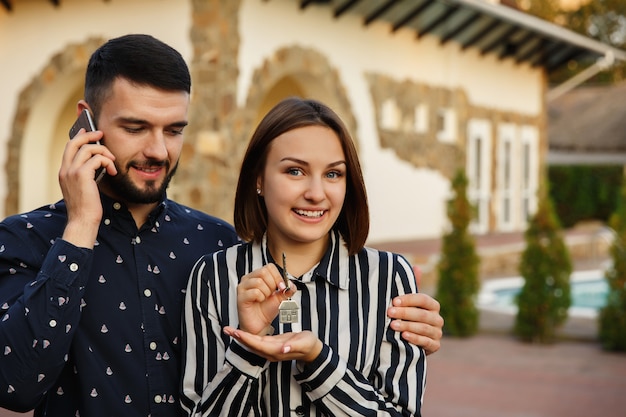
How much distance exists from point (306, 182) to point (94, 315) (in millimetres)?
542

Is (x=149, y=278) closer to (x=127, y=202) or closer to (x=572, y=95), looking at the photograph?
(x=127, y=202)

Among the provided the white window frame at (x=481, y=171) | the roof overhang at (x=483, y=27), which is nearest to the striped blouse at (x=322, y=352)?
the roof overhang at (x=483, y=27)

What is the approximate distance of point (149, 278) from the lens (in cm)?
197

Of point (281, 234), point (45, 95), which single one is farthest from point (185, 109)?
point (45, 95)

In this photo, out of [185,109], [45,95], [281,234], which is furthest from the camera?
[45,95]

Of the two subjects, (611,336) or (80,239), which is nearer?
(80,239)

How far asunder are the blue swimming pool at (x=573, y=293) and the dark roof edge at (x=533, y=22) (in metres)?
3.76

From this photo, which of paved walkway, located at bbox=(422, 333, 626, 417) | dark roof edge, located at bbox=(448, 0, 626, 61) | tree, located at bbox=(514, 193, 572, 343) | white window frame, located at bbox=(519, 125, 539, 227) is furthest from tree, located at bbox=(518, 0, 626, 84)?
paved walkway, located at bbox=(422, 333, 626, 417)

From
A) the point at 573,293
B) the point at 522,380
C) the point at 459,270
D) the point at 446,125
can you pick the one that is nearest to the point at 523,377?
the point at 522,380

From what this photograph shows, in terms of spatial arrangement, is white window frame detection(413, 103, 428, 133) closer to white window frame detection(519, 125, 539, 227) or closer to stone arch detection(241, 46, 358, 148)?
stone arch detection(241, 46, 358, 148)

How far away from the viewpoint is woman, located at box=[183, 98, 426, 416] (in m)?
1.71

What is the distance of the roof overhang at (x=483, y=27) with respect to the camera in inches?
468

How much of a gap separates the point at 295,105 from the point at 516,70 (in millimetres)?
15357

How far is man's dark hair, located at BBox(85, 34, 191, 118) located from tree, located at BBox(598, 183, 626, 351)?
6.61 meters
